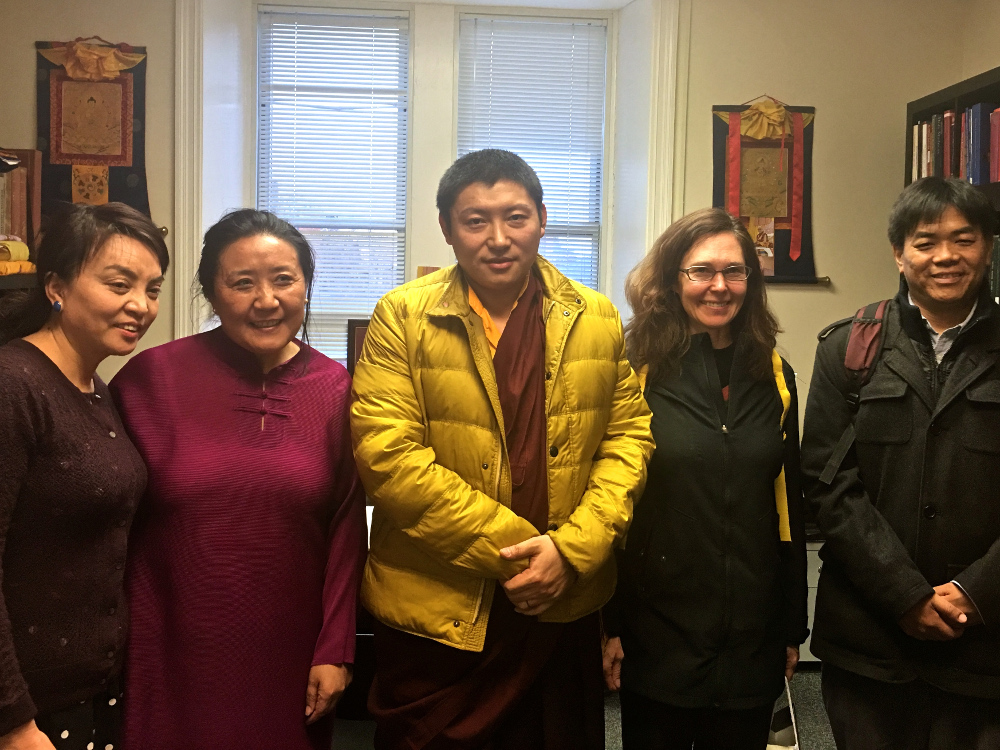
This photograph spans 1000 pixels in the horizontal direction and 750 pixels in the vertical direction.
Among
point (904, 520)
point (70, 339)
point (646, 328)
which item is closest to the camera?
point (70, 339)

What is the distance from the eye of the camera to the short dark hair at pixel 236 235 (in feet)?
4.77

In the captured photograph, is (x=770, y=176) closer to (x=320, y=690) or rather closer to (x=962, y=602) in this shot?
(x=962, y=602)

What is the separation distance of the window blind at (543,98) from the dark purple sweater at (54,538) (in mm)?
2377

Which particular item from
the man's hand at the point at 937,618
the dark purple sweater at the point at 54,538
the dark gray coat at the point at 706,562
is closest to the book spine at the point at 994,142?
the dark gray coat at the point at 706,562

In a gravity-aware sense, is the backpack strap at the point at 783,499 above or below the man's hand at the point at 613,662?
above

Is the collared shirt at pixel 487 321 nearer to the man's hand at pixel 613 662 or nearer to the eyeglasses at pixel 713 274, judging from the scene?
the eyeglasses at pixel 713 274

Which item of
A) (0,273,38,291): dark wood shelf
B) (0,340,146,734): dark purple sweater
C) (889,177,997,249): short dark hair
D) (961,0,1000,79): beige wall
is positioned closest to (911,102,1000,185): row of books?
(961,0,1000,79): beige wall

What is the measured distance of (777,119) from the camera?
2986mm

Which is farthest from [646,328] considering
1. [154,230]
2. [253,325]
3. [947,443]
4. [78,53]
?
[78,53]

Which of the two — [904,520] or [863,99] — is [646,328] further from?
[863,99]

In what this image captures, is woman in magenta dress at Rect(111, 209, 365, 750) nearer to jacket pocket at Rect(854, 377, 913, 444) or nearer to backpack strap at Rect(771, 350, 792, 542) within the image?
backpack strap at Rect(771, 350, 792, 542)

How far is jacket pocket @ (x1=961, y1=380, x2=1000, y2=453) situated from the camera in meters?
1.50

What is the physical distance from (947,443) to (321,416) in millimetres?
1182

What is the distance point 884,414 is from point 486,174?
2.97 ft
